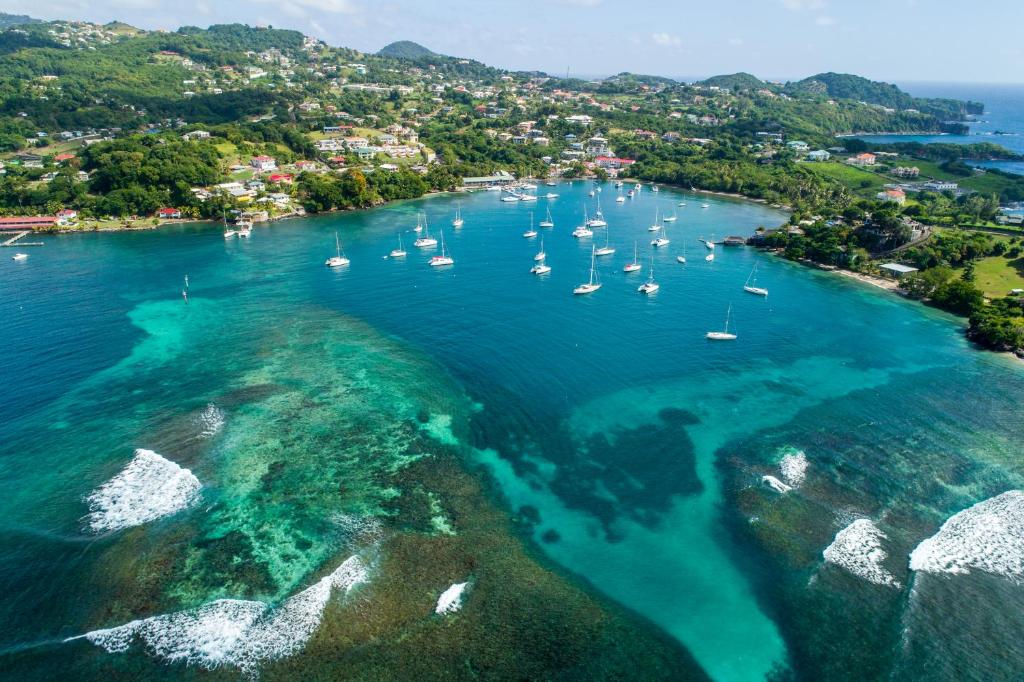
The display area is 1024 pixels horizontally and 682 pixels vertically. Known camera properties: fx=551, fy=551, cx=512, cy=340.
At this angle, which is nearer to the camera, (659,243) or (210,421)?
(210,421)

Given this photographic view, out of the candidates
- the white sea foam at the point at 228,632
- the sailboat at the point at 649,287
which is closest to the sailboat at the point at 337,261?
the sailboat at the point at 649,287

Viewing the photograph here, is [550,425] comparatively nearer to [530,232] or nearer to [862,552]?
[862,552]

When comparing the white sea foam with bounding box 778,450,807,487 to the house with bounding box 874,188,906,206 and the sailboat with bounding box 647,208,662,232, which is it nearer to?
the sailboat with bounding box 647,208,662,232

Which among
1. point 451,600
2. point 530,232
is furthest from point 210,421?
point 530,232

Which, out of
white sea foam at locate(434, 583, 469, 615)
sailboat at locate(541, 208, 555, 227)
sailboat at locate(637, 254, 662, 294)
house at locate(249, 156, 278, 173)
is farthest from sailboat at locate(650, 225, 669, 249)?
house at locate(249, 156, 278, 173)

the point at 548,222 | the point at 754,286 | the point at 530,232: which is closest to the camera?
the point at 754,286

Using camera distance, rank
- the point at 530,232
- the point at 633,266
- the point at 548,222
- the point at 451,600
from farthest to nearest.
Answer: the point at 548,222, the point at 530,232, the point at 633,266, the point at 451,600

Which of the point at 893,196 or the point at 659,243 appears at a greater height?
the point at 893,196

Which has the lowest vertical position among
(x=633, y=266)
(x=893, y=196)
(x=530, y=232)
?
(x=633, y=266)
